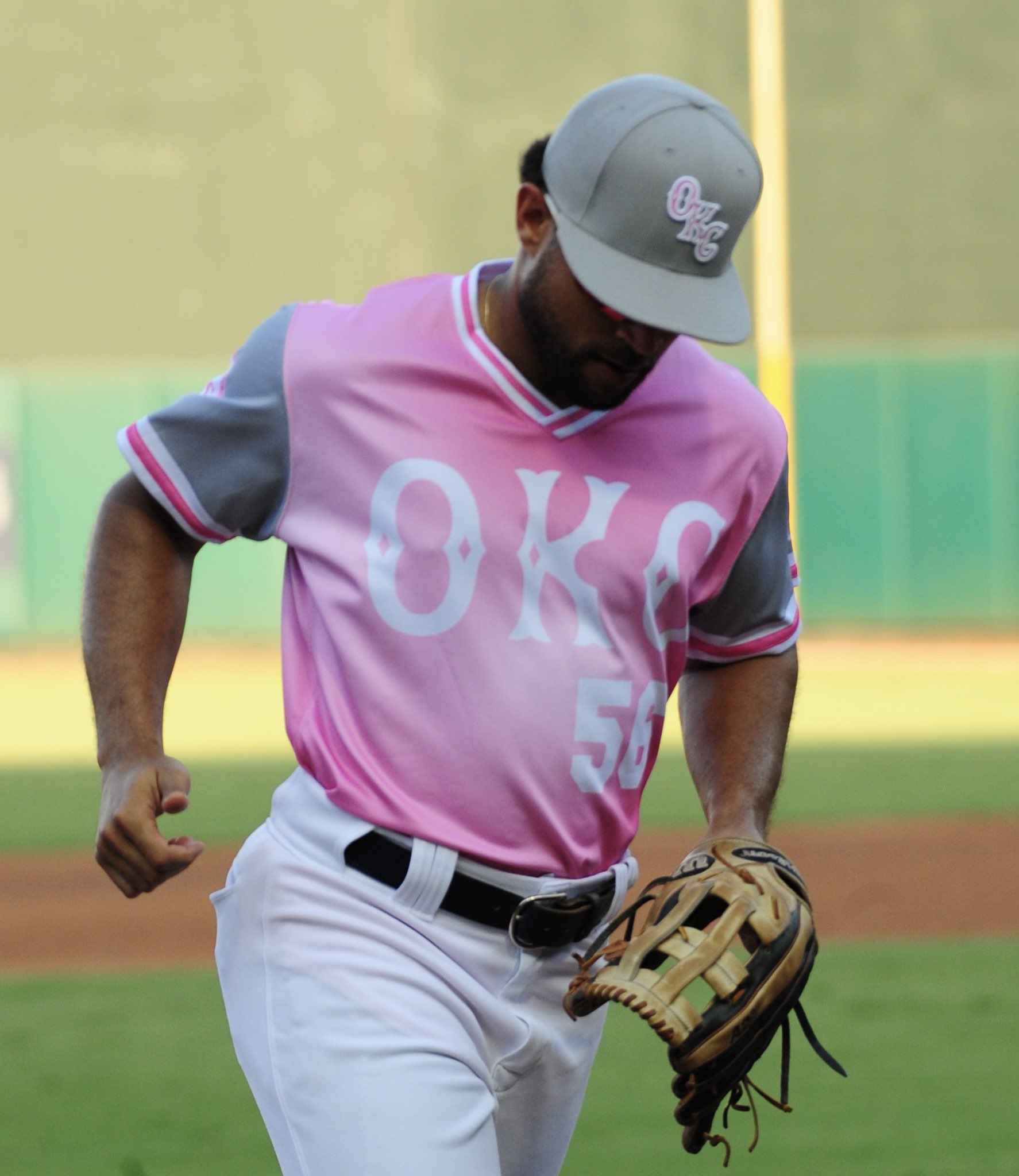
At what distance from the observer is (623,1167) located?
178 inches

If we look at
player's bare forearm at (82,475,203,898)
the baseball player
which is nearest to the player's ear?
the baseball player

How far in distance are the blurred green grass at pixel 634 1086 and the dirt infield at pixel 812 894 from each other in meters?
0.49

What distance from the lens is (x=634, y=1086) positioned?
207 inches

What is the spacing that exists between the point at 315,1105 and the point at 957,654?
17.8 metres

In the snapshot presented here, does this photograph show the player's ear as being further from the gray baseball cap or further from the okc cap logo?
the okc cap logo

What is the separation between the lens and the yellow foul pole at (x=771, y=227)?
2031 centimetres

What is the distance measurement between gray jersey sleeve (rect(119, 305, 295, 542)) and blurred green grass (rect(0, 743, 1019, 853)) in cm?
668

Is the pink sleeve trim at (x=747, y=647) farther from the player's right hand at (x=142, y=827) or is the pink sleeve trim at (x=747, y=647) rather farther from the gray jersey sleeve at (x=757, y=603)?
the player's right hand at (x=142, y=827)

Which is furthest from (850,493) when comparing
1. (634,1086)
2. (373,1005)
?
(373,1005)

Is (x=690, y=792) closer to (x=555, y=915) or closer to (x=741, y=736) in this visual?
(x=741, y=736)

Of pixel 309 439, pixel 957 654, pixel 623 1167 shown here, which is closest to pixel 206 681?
pixel 957 654

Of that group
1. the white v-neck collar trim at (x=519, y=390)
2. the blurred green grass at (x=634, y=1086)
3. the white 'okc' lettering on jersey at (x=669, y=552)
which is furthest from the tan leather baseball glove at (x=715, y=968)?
the blurred green grass at (x=634, y=1086)

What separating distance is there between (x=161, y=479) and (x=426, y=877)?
2.06ft

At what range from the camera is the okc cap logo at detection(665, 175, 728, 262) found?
2.36 m
